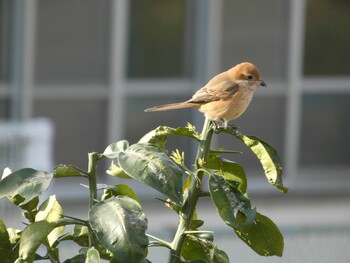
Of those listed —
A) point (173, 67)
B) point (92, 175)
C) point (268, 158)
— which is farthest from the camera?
point (173, 67)

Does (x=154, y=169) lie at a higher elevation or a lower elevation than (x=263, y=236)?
higher

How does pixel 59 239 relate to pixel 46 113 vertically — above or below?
above

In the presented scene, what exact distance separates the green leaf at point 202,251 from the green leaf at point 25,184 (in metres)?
0.24

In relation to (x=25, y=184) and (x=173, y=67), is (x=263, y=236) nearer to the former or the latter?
(x=25, y=184)

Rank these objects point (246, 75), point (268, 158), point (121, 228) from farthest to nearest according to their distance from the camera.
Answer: point (246, 75), point (268, 158), point (121, 228)

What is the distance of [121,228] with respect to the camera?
136cm

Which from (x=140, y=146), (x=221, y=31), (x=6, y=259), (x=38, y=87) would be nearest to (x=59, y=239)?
(x=6, y=259)

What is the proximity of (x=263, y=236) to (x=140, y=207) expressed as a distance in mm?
245

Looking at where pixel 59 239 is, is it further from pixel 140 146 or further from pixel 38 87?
pixel 38 87

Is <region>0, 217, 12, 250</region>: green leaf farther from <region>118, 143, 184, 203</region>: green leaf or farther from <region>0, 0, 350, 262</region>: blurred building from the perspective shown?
<region>0, 0, 350, 262</region>: blurred building

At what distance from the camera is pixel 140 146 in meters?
1.50

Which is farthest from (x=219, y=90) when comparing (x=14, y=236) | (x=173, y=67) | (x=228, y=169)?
(x=173, y=67)

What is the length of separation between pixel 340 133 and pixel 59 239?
919 cm

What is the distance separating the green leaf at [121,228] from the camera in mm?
1333
